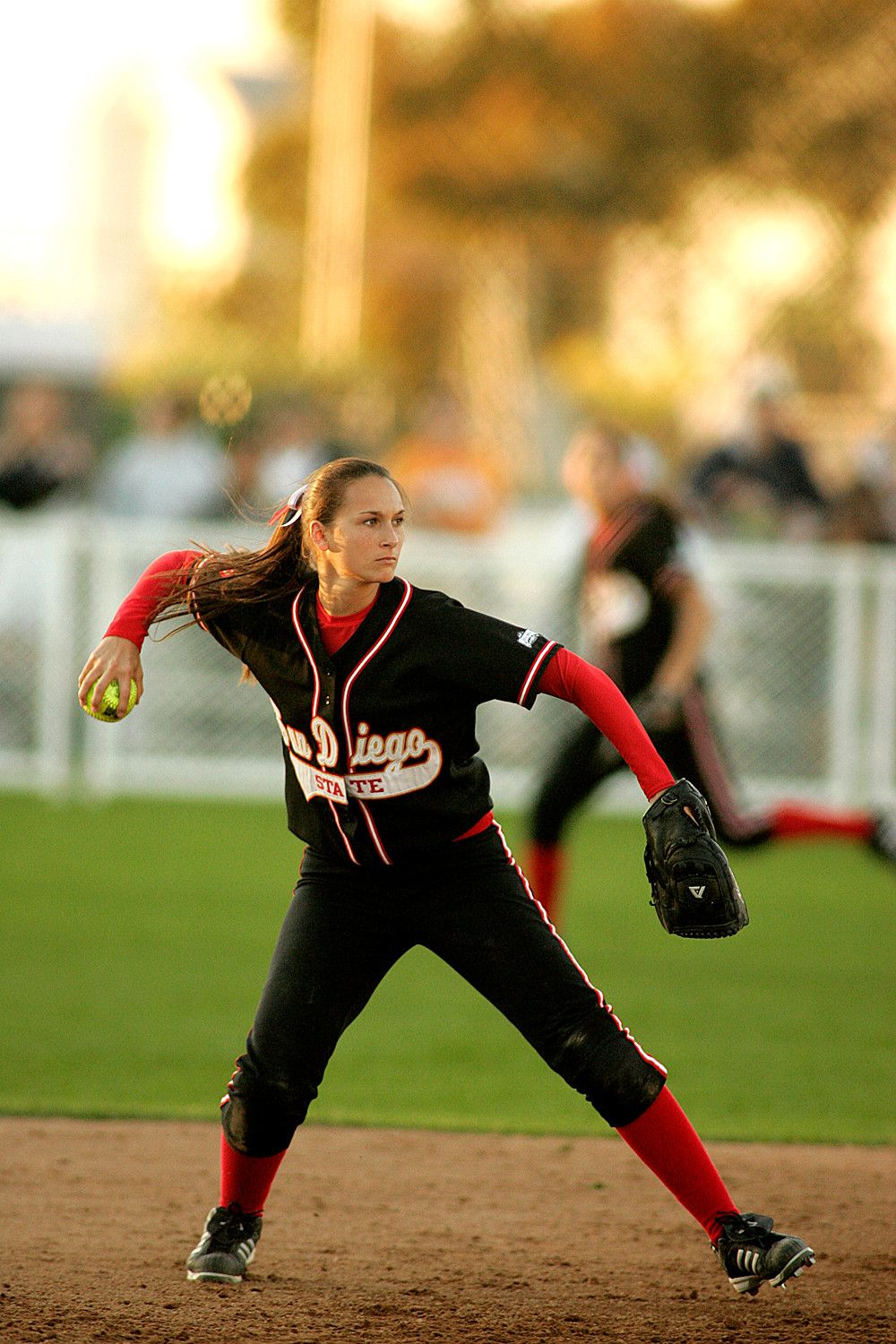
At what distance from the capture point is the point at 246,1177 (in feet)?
13.6

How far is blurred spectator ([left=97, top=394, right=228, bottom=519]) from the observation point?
13.0 meters

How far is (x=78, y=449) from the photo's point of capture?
48.8ft

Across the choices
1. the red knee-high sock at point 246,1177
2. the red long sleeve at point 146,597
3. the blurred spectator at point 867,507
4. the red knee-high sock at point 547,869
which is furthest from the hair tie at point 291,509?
the blurred spectator at point 867,507

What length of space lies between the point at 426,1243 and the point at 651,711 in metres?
3.38

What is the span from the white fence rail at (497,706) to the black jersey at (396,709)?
8.18 meters

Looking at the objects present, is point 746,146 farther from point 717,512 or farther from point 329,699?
point 329,699

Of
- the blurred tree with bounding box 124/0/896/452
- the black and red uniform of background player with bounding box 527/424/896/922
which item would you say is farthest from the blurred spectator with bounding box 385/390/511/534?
the blurred tree with bounding box 124/0/896/452

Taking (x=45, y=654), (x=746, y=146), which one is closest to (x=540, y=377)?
(x=746, y=146)

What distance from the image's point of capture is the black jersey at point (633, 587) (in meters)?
7.56

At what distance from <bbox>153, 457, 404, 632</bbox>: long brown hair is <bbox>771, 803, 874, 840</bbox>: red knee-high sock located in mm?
3600

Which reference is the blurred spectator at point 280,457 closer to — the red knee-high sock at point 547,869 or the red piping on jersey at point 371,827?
the red knee-high sock at point 547,869

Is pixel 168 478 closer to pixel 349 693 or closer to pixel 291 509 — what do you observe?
pixel 291 509

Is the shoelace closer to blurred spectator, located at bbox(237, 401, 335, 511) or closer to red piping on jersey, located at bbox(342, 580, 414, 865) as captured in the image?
red piping on jersey, located at bbox(342, 580, 414, 865)

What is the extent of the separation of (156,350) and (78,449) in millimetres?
9243
